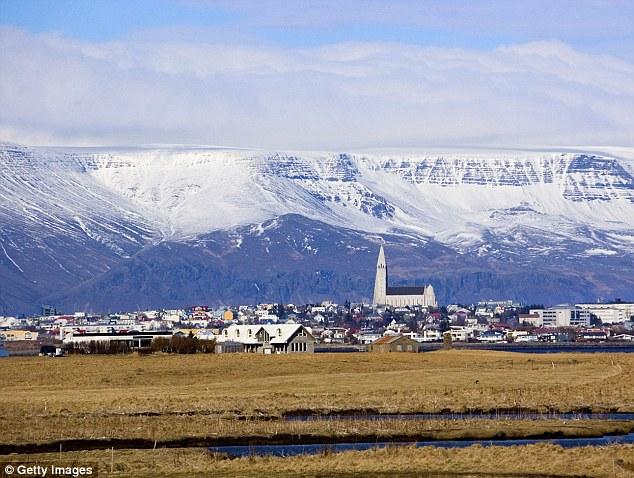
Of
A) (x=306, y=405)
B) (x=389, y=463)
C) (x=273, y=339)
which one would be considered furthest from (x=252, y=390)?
(x=273, y=339)

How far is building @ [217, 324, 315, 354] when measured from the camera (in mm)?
137375

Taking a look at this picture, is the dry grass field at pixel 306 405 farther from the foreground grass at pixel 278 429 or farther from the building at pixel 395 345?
the building at pixel 395 345

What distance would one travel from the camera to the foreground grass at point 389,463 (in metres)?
46.1

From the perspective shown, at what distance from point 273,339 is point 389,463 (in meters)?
91.7

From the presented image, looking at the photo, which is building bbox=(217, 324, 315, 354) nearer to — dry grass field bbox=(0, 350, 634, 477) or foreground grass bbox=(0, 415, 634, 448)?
dry grass field bbox=(0, 350, 634, 477)

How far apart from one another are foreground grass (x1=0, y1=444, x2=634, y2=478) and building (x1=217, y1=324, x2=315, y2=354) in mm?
84873

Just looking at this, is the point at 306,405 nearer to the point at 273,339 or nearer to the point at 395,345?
the point at 273,339

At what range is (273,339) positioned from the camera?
139500mm

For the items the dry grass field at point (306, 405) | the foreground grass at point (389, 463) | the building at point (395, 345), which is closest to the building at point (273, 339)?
the building at point (395, 345)

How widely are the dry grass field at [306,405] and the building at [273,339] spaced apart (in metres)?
34.3

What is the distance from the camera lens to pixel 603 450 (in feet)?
164

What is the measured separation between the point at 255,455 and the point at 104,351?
82.0 metres

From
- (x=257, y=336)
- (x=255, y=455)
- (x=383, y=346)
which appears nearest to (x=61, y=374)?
(x=255, y=455)

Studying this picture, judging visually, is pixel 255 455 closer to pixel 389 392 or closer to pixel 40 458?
pixel 40 458
